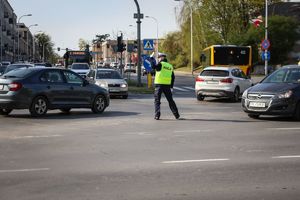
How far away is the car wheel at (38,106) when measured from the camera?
16.8 meters

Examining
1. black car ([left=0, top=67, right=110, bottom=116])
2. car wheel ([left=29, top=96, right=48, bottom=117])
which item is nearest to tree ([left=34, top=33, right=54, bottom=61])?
black car ([left=0, top=67, right=110, bottom=116])

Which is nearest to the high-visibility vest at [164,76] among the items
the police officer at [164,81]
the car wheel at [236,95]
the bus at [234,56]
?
the police officer at [164,81]

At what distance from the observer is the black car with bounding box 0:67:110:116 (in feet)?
54.4

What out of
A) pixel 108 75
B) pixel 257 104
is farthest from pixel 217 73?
pixel 257 104

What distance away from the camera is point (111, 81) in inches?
1073

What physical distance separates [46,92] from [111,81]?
1011 centimetres

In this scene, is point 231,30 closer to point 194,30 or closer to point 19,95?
point 194,30

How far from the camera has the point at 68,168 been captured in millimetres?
8469

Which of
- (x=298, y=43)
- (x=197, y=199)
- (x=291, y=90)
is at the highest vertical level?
(x=298, y=43)

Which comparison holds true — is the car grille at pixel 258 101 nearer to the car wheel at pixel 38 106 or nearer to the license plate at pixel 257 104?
the license plate at pixel 257 104

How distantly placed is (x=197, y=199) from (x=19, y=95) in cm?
1089

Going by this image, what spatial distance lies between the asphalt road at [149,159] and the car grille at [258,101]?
0.44 meters

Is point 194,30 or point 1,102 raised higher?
point 194,30

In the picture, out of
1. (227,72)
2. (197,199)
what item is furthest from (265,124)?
(227,72)
